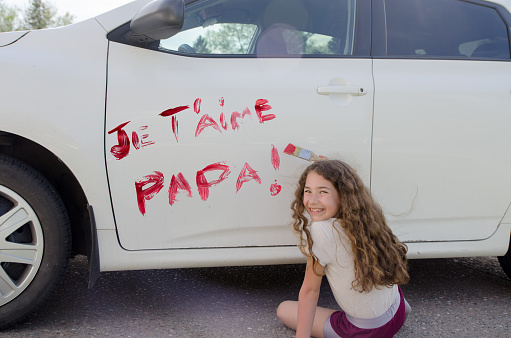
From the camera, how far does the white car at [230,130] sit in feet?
6.93

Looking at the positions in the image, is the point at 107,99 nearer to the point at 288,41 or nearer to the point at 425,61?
the point at 288,41

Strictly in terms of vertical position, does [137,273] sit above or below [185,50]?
below

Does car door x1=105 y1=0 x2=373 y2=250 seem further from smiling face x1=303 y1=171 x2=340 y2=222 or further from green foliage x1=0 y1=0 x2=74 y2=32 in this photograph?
green foliage x1=0 y1=0 x2=74 y2=32

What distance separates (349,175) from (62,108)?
115 centimetres

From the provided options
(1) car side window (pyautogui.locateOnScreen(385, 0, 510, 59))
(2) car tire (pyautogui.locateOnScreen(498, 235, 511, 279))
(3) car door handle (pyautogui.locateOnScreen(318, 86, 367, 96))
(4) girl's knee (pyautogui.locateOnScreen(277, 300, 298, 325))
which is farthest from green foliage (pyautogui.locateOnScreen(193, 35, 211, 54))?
(2) car tire (pyautogui.locateOnScreen(498, 235, 511, 279))

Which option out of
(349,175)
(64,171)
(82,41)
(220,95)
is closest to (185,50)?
(220,95)

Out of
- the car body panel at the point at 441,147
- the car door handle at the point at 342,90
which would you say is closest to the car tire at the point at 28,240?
the car door handle at the point at 342,90

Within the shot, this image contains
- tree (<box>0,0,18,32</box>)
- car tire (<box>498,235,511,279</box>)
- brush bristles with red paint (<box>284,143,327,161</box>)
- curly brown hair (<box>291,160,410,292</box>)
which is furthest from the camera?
tree (<box>0,0,18,32</box>)

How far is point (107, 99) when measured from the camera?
6.93 ft

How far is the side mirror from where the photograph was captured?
6.55 ft

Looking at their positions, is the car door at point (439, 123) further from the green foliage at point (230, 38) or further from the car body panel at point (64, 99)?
the car body panel at point (64, 99)

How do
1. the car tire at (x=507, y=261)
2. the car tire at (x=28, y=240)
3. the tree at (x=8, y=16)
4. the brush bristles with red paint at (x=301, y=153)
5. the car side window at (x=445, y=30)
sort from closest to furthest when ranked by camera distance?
the car tire at (x=28, y=240) → the brush bristles with red paint at (x=301, y=153) → the car side window at (x=445, y=30) → the car tire at (x=507, y=261) → the tree at (x=8, y=16)

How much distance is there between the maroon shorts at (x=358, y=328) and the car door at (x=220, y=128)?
392 mm

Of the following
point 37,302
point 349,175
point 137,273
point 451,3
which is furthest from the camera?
point 137,273
